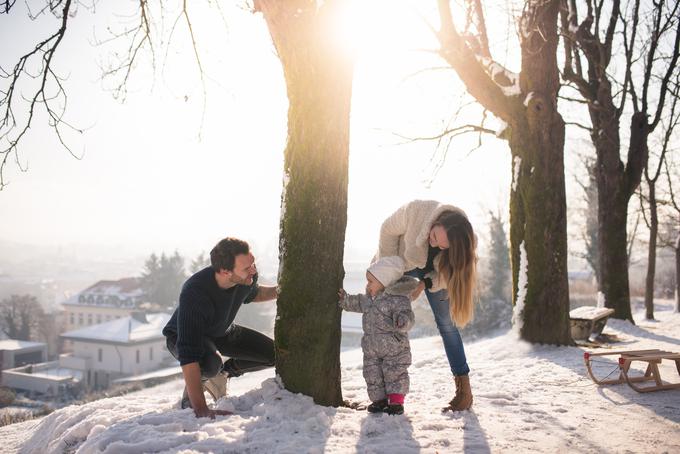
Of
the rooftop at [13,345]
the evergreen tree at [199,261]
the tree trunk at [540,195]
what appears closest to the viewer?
the tree trunk at [540,195]

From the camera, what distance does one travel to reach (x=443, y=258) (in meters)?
3.63

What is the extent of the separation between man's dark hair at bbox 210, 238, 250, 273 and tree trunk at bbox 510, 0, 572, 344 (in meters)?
4.76

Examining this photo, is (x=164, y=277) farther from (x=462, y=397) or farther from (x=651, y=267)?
(x=462, y=397)

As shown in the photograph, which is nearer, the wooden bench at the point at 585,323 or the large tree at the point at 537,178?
the large tree at the point at 537,178

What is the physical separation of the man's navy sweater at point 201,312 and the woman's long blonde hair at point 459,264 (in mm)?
1755

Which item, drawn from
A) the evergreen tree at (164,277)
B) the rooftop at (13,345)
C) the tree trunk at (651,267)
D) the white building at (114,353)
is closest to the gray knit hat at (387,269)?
the tree trunk at (651,267)

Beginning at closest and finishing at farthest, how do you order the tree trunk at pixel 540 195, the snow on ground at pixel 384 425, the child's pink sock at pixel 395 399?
the snow on ground at pixel 384 425
the child's pink sock at pixel 395 399
the tree trunk at pixel 540 195

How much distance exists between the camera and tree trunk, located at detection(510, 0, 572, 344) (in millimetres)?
6652

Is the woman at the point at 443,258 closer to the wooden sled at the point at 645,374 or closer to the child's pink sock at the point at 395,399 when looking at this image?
the child's pink sock at the point at 395,399

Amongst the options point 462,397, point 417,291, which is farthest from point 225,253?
point 462,397

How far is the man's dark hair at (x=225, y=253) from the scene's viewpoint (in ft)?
11.9

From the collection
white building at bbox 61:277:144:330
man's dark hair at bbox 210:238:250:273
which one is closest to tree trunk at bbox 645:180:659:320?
man's dark hair at bbox 210:238:250:273

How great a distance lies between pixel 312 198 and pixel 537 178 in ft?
14.9

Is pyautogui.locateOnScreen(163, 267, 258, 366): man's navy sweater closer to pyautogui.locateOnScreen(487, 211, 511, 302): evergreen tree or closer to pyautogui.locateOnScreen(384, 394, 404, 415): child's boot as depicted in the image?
pyautogui.locateOnScreen(384, 394, 404, 415): child's boot
